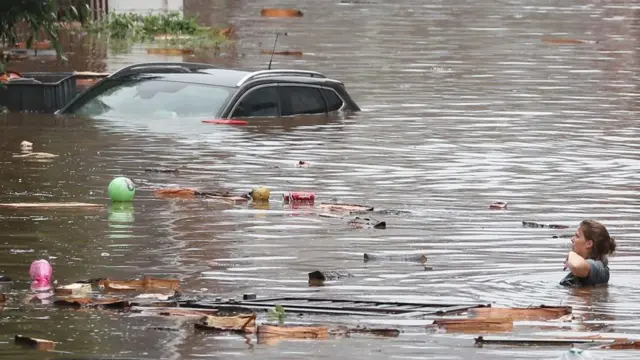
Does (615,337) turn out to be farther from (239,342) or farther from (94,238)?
(94,238)

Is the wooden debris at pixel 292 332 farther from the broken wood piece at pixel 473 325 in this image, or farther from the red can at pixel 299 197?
the red can at pixel 299 197

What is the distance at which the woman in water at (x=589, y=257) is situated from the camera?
12.2 metres

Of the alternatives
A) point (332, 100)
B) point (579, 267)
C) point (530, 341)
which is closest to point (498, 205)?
point (579, 267)

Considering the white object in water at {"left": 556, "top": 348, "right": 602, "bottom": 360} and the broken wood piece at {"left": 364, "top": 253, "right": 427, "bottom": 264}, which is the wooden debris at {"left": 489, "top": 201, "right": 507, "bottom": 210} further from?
the white object in water at {"left": 556, "top": 348, "right": 602, "bottom": 360}

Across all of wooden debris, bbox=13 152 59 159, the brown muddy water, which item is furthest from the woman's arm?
wooden debris, bbox=13 152 59 159

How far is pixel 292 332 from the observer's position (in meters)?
10.0

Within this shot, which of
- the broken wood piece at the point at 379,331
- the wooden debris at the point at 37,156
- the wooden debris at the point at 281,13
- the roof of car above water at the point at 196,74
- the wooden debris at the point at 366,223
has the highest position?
the wooden debris at the point at 281,13

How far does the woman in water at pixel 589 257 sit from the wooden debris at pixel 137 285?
273 centimetres

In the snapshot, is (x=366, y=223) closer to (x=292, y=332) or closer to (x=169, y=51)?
(x=292, y=332)

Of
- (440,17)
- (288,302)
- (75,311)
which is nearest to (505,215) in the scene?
(288,302)

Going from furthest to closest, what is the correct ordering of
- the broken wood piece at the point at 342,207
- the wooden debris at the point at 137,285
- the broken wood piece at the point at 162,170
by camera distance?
the broken wood piece at the point at 162,170
the broken wood piece at the point at 342,207
the wooden debris at the point at 137,285

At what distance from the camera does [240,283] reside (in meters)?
11.9

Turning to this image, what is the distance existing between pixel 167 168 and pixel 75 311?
26.5 ft

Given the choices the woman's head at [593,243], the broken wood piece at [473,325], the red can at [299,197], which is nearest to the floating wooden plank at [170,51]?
the red can at [299,197]
